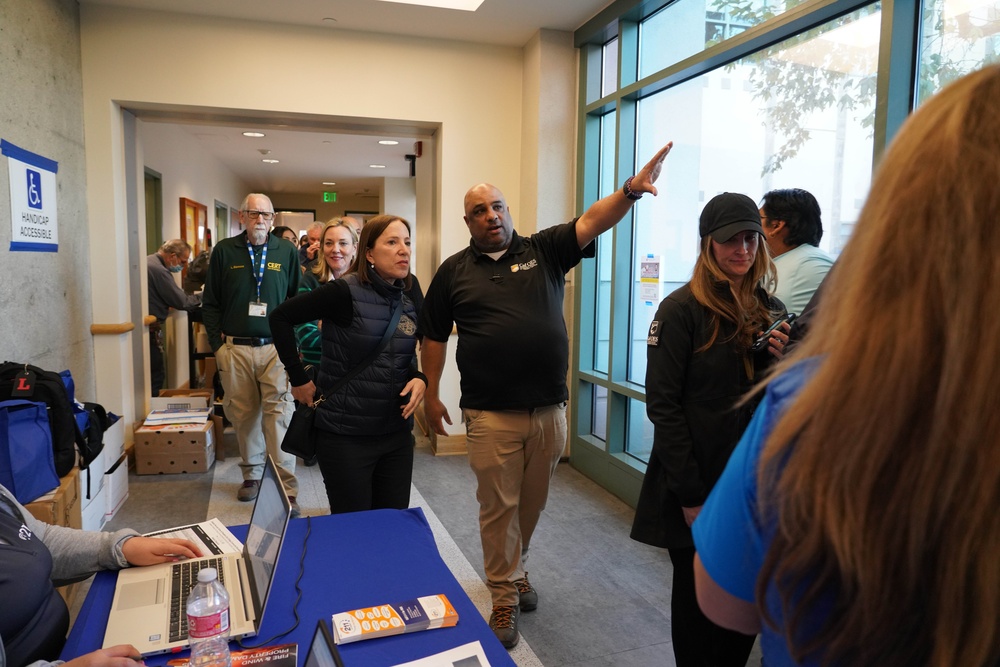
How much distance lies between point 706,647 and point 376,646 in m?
1.04

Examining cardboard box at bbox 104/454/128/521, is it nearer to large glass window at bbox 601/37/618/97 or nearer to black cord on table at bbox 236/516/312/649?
black cord on table at bbox 236/516/312/649

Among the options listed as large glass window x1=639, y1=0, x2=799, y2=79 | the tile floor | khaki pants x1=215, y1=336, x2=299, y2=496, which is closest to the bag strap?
the tile floor

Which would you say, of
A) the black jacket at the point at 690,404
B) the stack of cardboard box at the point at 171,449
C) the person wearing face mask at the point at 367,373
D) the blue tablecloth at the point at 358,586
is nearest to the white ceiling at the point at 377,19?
the stack of cardboard box at the point at 171,449

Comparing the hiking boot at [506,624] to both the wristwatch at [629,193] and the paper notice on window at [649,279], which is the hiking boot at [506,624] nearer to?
the wristwatch at [629,193]

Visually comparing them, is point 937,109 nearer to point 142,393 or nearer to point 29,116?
point 29,116

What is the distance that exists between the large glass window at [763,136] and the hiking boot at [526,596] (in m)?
1.67

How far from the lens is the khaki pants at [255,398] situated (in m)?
3.79

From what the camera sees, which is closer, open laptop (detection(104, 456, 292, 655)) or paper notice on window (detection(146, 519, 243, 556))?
open laptop (detection(104, 456, 292, 655))

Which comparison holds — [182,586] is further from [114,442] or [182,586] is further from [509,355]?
[114,442]

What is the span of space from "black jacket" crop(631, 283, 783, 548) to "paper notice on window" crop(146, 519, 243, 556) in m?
1.05

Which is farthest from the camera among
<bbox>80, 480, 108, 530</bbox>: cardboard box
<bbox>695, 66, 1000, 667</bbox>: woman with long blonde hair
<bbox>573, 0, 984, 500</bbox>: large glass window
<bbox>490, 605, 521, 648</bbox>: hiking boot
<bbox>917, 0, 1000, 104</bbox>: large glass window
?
<bbox>80, 480, 108, 530</bbox>: cardboard box

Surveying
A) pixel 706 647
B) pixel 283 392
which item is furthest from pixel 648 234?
pixel 706 647

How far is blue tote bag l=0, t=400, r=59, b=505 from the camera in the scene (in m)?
2.27

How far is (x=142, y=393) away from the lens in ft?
14.6
